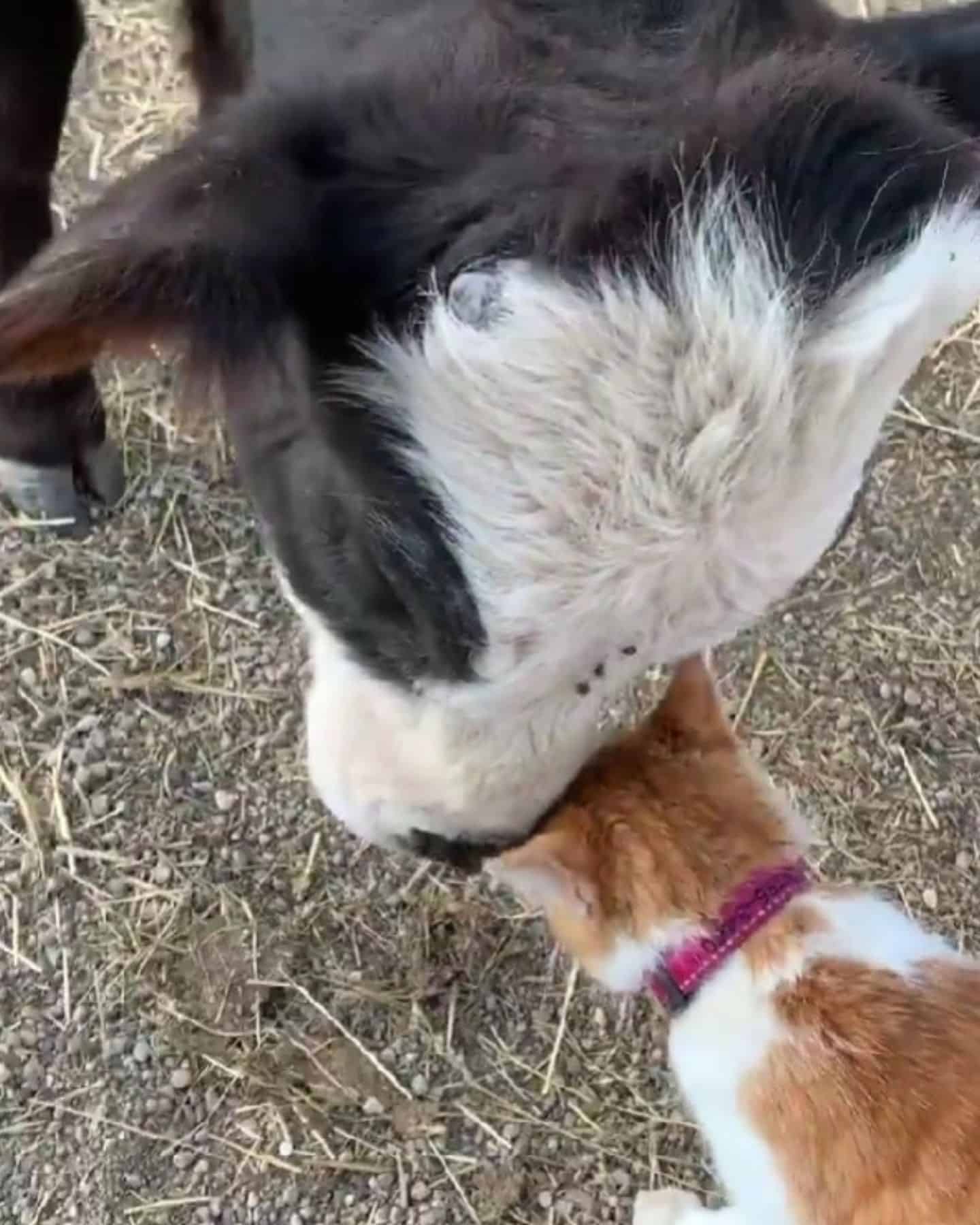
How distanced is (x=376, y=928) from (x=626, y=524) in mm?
1179

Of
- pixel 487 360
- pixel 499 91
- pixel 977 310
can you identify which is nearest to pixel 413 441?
pixel 487 360

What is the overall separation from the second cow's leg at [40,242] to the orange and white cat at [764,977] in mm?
906

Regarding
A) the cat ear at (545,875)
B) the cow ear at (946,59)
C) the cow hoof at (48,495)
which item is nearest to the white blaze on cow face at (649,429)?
the cow ear at (946,59)

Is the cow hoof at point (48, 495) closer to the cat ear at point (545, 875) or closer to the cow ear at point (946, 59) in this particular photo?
the cat ear at point (545, 875)

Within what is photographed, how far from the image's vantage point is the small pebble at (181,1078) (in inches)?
82.0

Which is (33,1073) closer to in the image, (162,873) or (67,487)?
(162,873)

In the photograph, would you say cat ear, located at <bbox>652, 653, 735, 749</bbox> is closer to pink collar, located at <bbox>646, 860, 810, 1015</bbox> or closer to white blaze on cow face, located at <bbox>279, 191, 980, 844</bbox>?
pink collar, located at <bbox>646, 860, 810, 1015</bbox>

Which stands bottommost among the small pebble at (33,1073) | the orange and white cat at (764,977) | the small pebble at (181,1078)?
the small pebble at (33,1073)

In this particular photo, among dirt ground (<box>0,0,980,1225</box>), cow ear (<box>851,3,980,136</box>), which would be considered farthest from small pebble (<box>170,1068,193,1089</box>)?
cow ear (<box>851,3,980,136</box>)

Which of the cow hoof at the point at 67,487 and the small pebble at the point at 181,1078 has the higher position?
the cow hoof at the point at 67,487

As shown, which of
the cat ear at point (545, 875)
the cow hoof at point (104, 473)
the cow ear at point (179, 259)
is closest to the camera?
the cow ear at point (179, 259)

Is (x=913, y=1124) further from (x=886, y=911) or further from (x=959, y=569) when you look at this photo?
(x=959, y=569)

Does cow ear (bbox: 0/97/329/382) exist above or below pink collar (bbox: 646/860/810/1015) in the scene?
above

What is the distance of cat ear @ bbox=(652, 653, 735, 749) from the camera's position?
1799 mm
